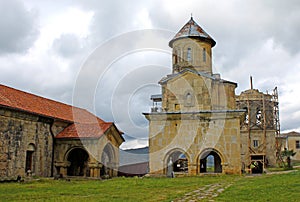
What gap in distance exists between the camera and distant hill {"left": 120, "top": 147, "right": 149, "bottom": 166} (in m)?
23.2

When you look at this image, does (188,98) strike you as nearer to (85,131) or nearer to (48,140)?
(85,131)

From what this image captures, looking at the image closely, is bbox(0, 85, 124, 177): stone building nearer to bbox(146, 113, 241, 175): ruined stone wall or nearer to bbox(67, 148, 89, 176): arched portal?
bbox(67, 148, 89, 176): arched portal

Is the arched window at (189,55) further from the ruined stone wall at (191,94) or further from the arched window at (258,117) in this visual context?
the arched window at (258,117)

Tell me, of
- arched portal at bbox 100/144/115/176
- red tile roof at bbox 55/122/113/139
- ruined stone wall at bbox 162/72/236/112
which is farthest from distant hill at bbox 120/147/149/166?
ruined stone wall at bbox 162/72/236/112

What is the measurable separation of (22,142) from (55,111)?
4248mm

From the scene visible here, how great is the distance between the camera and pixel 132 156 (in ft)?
80.8

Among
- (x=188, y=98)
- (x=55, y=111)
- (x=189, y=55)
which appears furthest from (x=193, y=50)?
(x=55, y=111)

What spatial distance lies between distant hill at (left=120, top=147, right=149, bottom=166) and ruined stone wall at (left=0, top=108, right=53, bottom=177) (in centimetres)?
553

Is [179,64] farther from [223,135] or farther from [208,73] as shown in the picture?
[223,135]

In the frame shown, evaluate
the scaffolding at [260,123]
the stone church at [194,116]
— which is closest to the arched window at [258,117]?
the scaffolding at [260,123]

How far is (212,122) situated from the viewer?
1738 centimetres

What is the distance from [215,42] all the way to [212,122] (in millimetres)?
6632

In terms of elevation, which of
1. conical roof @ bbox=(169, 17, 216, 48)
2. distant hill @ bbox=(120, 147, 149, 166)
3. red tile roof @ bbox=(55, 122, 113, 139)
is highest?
conical roof @ bbox=(169, 17, 216, 48)

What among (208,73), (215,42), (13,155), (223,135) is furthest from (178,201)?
(215,42)
